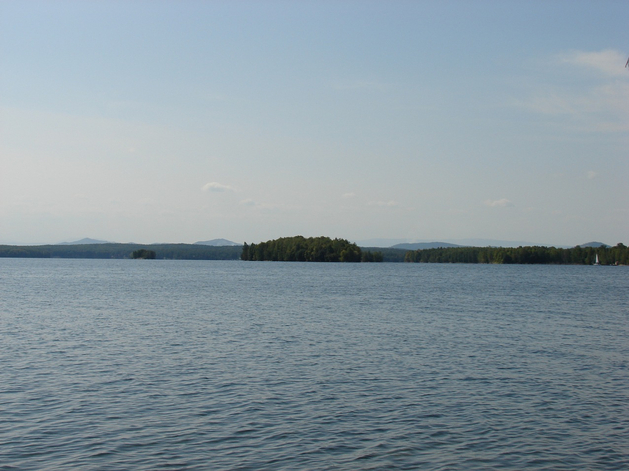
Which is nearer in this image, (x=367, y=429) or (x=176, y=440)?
(x=176, y=440)

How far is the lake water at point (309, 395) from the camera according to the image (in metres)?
14.2

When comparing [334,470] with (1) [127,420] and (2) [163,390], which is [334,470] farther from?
(2) [163,390]

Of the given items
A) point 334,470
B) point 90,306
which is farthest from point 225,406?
A: point 90,306

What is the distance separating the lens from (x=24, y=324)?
37.1 meters

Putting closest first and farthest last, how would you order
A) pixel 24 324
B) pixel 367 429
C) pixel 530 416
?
pixel 367 429 < pixel 530 416 < pixel 24 324

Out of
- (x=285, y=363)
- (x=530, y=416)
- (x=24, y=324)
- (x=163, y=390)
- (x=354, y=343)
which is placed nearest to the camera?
(x=530, y=416)

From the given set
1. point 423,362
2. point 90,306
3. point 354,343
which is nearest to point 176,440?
point 423,362

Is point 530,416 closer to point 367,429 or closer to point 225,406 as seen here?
point 367,429

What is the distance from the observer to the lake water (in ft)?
46.5

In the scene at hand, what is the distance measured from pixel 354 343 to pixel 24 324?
68.3 ft

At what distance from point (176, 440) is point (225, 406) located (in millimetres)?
3154

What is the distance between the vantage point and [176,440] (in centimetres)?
1488

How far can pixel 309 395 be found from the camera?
1945cm

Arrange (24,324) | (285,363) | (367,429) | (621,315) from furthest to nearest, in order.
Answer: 1. (621,315)
2. (24,324)
3. (285,363)
4. (367,429)
